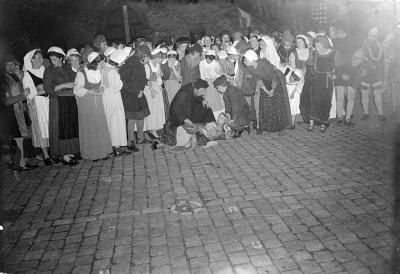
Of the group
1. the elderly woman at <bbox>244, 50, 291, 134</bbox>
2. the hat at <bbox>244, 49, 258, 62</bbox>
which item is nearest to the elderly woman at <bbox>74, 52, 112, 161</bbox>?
the hat at <bbox>244, 49, 258, 62</bbox>

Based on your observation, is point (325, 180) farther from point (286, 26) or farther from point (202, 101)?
point (286, 26)

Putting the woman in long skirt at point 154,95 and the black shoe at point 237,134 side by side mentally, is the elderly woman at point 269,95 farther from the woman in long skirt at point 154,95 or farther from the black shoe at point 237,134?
the woman in long skirt at point 154,95

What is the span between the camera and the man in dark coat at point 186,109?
7.66m

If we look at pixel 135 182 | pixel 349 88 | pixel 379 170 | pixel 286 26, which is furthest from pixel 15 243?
pixel 286 26

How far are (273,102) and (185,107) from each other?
2150mm

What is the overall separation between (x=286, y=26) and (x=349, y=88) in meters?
12.9

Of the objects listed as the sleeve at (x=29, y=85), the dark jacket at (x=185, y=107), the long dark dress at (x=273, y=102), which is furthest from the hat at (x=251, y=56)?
the sleeve at (x=29, y=85)

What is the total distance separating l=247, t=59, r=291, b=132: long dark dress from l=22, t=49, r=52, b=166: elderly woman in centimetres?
451

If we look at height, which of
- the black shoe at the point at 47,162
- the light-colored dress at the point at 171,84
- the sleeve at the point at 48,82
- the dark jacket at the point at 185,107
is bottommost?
the black shoe at the point at 47,162

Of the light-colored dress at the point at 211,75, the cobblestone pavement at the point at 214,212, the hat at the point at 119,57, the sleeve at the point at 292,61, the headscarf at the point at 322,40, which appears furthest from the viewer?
the sleeve at the point at 292,61

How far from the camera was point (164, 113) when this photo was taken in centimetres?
870

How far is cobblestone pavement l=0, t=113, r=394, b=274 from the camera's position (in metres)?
3.94

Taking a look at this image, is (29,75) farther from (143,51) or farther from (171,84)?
(171,84)

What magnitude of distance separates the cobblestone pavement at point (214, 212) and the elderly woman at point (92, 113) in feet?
1.02
